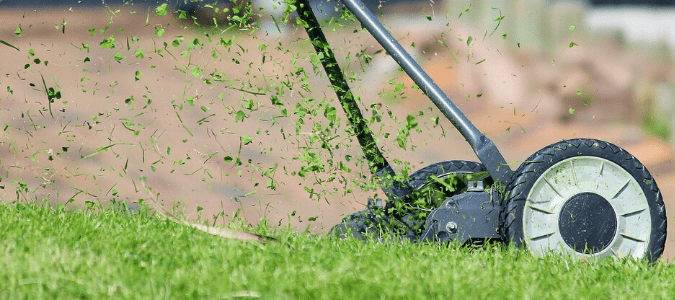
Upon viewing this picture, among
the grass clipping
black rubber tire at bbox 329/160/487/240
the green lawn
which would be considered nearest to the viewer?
the green lawn

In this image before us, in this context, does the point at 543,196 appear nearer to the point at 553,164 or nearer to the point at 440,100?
the point at 553,164

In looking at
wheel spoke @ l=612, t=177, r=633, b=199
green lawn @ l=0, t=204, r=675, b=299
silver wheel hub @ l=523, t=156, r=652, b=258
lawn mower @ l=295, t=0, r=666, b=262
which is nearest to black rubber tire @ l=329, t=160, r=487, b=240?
lawn mower @ l=295, t=0, r=666, b=262

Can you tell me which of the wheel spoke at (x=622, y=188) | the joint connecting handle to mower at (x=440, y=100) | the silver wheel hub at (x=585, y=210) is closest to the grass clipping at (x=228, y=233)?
the joint connecting handle to mower at (x=440, y=100)

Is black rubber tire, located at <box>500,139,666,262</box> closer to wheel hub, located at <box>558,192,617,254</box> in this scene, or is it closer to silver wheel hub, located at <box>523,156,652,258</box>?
silver wheel hub, located at <box>523,156,652,258</box>

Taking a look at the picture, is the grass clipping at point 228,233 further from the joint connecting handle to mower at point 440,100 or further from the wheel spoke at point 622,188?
the wheel spoke at point 622,188

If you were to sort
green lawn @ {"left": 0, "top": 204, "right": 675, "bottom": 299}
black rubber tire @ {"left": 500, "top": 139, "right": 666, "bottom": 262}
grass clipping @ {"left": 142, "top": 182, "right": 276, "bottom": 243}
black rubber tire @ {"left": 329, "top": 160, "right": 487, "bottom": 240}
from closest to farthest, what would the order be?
1. green lawn @ {"left": 0, "top": 204, "right": 675, "bottom": 299}
2. grass clipping @ {"left": 142, "top": 182, "right": 276, "bottom": 243}
3. black rubber tire @ {"left": 500, "top": 139, "right": 666, "bottom": 262}
4. black rubber tire @ {"left": 329, "top": 160, "right": 487, "bottom": 240}

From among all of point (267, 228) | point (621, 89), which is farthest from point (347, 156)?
point (621, 89)

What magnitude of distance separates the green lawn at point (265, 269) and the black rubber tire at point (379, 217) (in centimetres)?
27

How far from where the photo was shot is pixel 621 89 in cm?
741

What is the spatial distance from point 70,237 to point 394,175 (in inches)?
49.6

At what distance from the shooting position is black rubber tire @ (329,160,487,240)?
316 cm

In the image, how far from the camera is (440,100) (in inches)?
116

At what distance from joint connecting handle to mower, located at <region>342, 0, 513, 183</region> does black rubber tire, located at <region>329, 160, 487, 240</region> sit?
38 centimetres

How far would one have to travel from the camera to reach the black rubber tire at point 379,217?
3162mm
